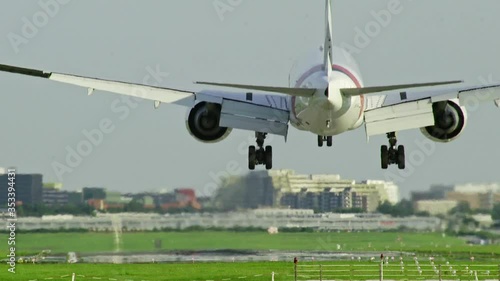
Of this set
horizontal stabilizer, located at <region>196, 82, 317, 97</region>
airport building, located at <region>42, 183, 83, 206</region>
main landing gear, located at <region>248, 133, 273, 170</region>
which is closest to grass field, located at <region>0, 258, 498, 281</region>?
airport building, located at <region>42, 183, 83, 206</region>

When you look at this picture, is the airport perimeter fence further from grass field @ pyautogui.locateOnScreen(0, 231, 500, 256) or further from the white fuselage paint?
the white fuselage paint

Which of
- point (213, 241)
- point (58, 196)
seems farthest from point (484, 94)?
point (58, 196)

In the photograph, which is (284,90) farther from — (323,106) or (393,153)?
(393,153)

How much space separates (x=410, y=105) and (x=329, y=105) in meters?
6.28

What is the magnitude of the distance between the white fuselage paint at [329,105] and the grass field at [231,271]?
9.36 m

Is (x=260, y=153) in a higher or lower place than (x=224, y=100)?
lower

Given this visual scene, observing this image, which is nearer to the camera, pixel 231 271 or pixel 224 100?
pixel 224 100

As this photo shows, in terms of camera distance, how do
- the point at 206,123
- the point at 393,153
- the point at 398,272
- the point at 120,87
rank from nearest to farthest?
the point at 120,87, the point at 206,123, the point at 393,153, the point at 398,272

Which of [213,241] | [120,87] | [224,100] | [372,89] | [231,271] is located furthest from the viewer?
[231,271]

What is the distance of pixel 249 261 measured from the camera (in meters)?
62.2

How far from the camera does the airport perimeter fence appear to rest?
174 ft

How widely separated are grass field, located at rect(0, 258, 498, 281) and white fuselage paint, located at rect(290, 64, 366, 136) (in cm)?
936

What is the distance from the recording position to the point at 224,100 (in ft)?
157

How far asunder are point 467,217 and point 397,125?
1104 centimetres
